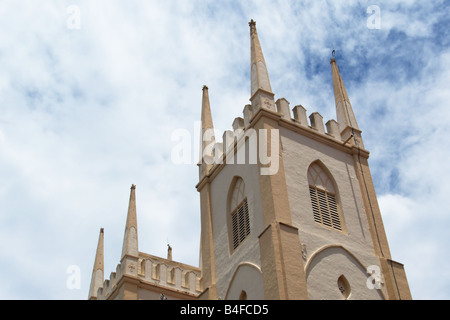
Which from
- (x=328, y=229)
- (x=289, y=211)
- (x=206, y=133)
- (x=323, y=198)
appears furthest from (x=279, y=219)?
Result: (x=206, y=133)

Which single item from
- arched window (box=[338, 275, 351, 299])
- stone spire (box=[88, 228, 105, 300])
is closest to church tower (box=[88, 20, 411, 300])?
arched window (box=[338, 275, 351, 299])

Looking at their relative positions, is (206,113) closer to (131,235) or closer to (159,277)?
(131,235)

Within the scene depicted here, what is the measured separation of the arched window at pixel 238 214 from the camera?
2152 centimetres

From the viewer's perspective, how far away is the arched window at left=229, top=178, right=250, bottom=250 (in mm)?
21516

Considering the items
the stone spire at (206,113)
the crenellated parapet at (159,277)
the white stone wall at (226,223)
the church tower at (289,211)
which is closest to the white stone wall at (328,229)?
the church tower at (289,211)

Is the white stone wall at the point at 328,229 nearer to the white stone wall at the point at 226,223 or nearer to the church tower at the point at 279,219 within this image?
the church tower at the point at 279,219

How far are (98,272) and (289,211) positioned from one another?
13068 mm

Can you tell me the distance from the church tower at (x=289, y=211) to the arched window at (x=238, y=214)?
37mm

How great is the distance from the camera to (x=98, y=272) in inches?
1173

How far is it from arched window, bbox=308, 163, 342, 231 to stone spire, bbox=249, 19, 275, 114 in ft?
8.99

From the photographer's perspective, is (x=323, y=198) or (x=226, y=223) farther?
(x=226, y=223)

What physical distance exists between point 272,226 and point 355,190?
4803 mm

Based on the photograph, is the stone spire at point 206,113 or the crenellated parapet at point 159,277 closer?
the crenellated parapet at point 159,277
